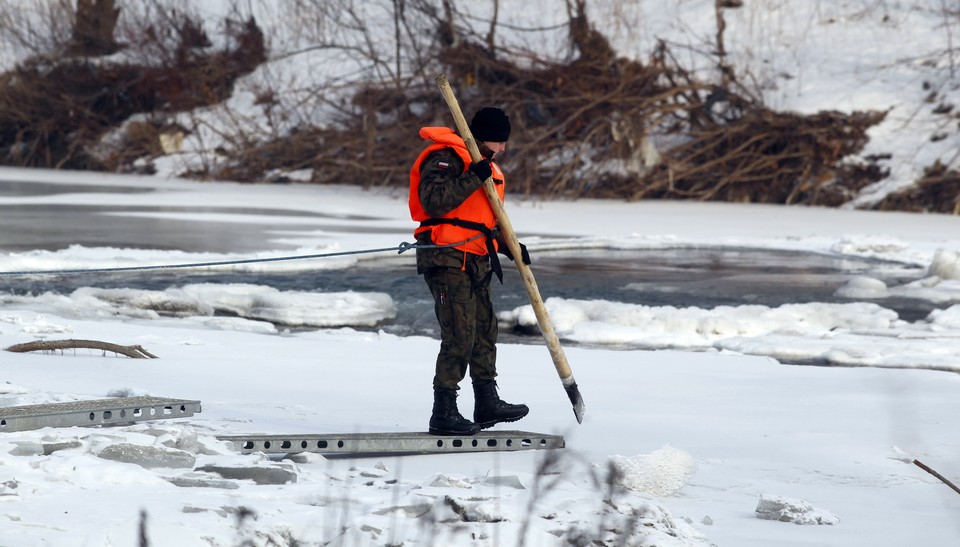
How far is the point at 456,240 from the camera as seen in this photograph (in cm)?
454

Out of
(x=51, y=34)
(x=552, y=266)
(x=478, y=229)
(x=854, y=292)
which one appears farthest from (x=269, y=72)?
(x=478, y=229)

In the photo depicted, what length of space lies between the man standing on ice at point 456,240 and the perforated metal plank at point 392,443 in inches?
2.9

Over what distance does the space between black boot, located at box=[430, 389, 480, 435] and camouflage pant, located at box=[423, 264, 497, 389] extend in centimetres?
3

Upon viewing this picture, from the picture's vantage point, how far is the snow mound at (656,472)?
393 centimetres

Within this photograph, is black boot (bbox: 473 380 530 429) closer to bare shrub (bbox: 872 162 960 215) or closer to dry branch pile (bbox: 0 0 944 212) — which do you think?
dry branch pile (bbox: 0 0 944 212)

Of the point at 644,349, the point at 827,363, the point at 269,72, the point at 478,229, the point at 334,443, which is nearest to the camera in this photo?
→ the point at 334,443

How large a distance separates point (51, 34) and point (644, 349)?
68.7 feet

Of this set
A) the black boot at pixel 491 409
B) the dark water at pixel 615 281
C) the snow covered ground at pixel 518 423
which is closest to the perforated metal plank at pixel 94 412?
the snow covered ground at pixel 518 423

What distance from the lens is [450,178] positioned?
14.8 ft

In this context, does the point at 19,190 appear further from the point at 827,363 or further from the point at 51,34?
the point at 827,363

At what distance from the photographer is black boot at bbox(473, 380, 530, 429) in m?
4.79

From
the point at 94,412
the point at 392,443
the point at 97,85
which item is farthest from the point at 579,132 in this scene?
the point at 94,412

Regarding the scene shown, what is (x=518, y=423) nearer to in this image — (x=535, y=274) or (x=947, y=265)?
(x=535, y=274)

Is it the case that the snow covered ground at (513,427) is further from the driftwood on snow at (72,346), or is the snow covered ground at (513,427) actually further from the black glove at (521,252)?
the black glove at (521,252)
